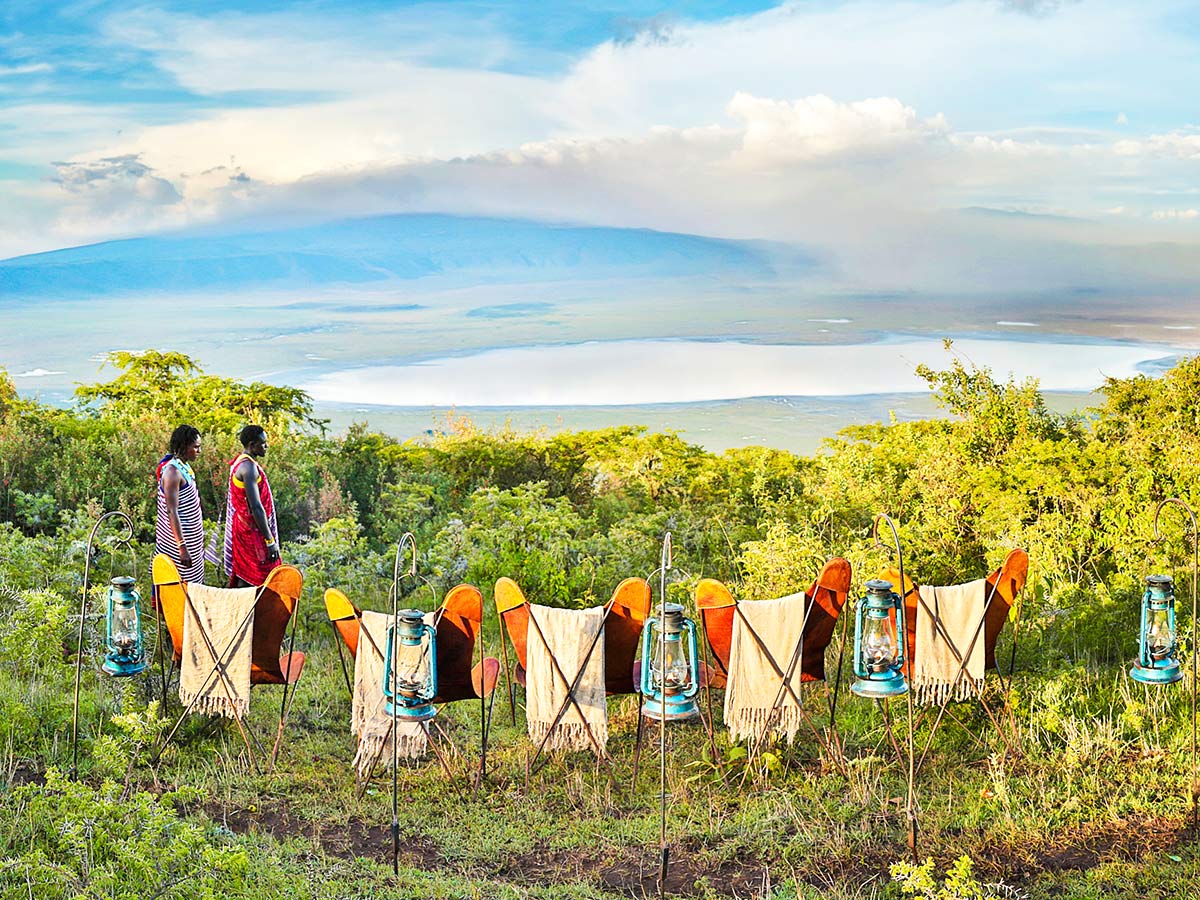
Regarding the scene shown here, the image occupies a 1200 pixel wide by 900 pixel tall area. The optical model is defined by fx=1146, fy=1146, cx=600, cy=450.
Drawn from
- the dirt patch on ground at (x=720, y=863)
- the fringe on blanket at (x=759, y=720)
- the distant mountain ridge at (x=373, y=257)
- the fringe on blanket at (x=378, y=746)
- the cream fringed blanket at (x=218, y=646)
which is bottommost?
the dirt patch on ground at (x=720, y=863)

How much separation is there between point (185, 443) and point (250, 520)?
0.53 m

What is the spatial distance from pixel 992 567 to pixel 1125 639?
0.70 m

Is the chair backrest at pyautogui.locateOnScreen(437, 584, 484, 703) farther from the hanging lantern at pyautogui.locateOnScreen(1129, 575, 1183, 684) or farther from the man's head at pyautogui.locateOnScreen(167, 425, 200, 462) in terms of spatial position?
the hanging lantern at pyautogui.locateOnScreen(1129, 575, 1183, 684)

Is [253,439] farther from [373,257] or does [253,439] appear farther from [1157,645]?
[373,257]

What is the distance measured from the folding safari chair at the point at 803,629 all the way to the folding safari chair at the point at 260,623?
157cm

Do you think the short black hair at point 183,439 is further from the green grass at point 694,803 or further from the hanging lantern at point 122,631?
the hanging lantern at point 122,631

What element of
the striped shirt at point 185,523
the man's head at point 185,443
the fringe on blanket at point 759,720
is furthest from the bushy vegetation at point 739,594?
the man's head at point 185,443

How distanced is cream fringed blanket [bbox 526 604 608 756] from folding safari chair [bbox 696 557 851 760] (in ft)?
1.43

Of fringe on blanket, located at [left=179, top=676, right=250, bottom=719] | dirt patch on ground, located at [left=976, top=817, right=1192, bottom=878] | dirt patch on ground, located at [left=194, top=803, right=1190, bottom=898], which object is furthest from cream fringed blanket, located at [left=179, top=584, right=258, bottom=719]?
dirt patch on ground, located at [left=976, top=817, right=1192, bottom=878]

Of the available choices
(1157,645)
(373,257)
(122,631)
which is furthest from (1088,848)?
(373,257)

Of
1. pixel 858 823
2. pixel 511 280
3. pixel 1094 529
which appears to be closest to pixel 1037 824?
pixel 858 823

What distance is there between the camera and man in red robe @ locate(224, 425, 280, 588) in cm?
575

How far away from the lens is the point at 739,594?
6258 mm

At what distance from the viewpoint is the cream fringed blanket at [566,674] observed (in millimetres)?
4293
